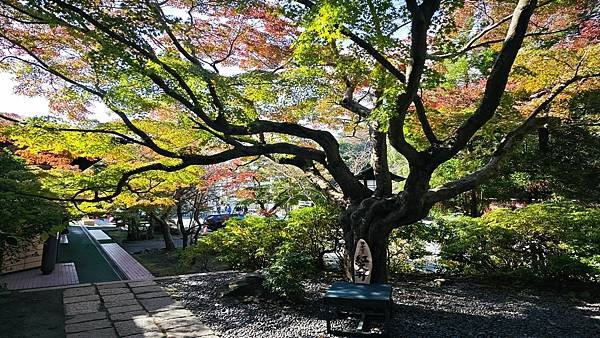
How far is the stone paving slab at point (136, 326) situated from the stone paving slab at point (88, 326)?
13 centimetres

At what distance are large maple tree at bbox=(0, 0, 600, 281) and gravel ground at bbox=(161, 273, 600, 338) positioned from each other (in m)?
0.86

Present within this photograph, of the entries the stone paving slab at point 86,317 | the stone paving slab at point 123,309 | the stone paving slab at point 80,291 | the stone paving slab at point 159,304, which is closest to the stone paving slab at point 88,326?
the stone paving slab at point 86,317

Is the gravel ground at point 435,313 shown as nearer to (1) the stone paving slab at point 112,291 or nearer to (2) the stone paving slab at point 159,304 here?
(2) the stone paving slab at point 159,304

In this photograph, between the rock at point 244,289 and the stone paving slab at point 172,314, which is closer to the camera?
the stone paving slab at point 172,314

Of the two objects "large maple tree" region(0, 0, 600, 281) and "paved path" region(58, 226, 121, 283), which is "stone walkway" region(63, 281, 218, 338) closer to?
"large maple tree" region(0, 0, 600, 281)

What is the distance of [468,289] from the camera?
5.94m

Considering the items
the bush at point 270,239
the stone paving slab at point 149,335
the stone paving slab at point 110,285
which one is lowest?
the stone paving slab at point 149,335

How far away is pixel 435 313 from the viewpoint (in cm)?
454

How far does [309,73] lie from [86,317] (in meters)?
4.28

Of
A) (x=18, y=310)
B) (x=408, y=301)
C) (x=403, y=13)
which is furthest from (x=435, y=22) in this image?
(x=18, y=310)

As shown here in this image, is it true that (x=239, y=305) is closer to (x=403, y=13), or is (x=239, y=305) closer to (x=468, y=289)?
(x=468, y=289)

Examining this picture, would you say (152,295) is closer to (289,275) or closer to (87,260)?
(289,275)

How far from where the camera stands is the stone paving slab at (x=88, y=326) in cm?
405

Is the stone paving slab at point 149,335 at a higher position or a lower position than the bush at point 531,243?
lower
